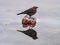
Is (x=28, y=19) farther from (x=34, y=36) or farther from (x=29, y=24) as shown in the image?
A: (x=34, y=36)

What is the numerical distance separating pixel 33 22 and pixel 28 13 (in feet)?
0.32

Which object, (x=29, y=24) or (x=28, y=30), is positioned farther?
(x=28, y=30)

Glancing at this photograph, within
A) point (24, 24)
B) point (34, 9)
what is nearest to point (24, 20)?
point (24, 24)

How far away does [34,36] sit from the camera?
1079mm

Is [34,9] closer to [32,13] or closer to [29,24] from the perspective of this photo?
[32,13]

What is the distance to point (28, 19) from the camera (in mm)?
1024

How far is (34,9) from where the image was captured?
3.58 feet

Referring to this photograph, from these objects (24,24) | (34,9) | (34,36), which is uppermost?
(34,9)

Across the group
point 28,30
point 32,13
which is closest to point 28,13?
point 32,13

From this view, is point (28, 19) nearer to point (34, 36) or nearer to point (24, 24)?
point (24, 24)

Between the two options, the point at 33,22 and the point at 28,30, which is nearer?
the point at 33,22

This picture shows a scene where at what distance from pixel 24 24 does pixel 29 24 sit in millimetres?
41

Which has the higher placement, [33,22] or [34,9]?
[34,9]

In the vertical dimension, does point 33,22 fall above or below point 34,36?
above
